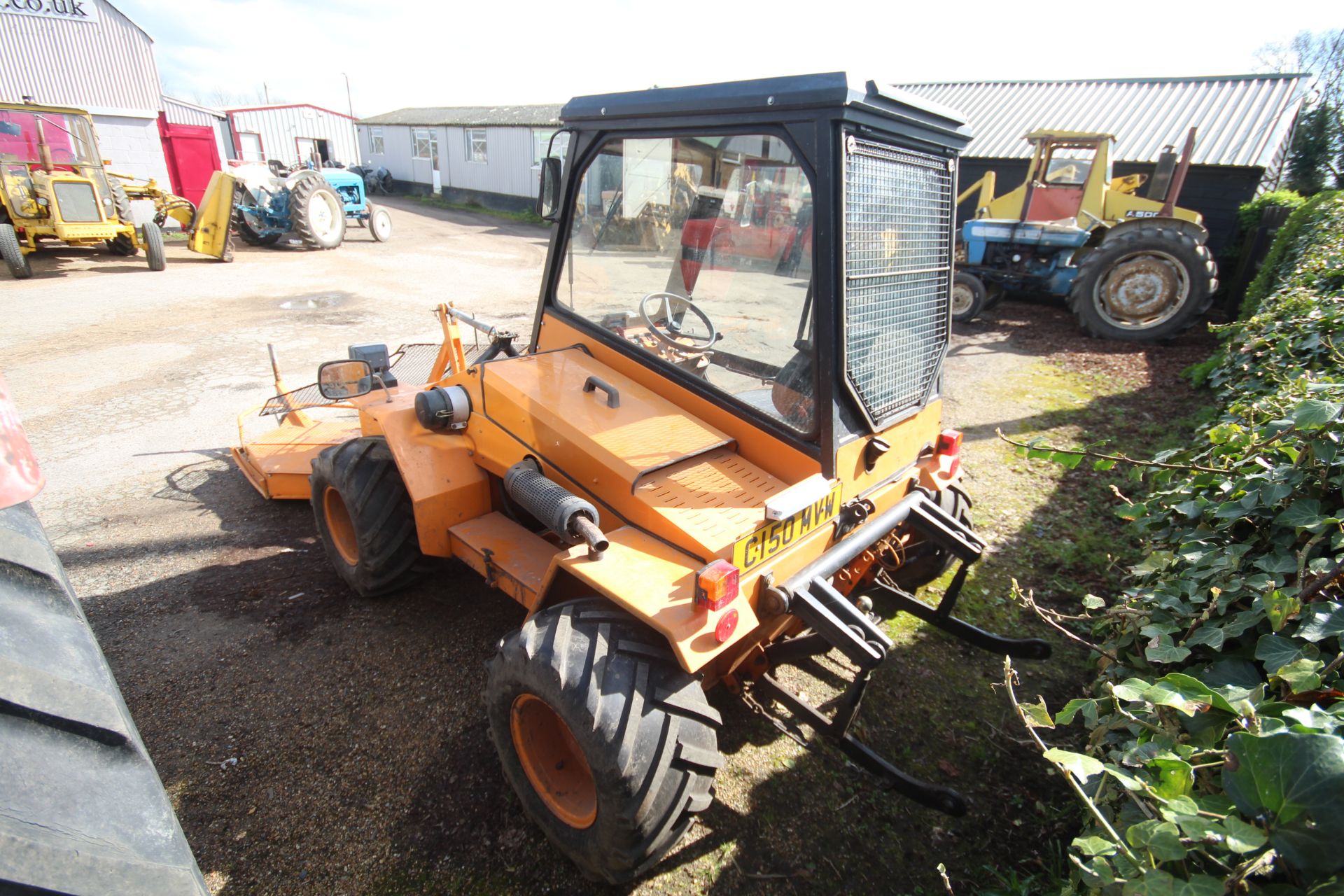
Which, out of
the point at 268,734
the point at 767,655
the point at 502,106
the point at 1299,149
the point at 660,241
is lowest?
the point at 268,734

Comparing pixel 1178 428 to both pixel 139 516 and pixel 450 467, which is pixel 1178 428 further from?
pixel 139 516

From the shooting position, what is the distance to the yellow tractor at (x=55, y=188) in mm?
10797

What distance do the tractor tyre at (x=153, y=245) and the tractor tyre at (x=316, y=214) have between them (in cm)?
283

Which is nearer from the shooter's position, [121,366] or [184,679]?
[184,679]

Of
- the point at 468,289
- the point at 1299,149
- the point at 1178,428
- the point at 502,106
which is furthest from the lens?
the point at 502,106

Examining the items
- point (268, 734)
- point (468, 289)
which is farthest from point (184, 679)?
point (468, 289)

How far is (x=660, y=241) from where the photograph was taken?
9.00 feet

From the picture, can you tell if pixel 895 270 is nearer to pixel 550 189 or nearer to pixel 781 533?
pixel 781 533

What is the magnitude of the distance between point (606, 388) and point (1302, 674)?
211cm

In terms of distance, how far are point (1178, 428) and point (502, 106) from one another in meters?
26.7

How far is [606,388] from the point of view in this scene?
2578 mm

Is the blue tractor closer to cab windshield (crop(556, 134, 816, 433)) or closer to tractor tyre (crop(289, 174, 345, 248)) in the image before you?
tractor tyre (crop(289, 174, 345, 248))

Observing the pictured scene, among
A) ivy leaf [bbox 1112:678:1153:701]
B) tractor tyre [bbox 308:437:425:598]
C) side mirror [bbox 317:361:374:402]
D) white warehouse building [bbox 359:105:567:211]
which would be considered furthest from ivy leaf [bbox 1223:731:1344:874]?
white warehouse building [bbox 359:105:567:211]

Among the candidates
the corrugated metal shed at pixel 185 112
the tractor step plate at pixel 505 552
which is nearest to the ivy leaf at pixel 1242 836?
the tractor step plate at pixel 505 552
